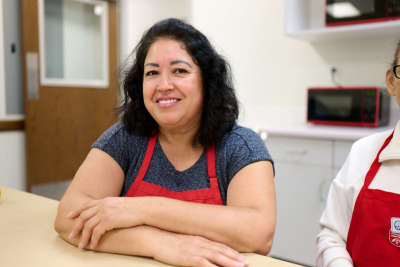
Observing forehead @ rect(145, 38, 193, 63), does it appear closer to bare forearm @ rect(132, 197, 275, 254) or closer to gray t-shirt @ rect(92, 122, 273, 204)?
gray t-shirt @ rect(92, 122, 273, 204)

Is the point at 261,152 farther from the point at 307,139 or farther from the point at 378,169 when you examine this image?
the point at 307,139

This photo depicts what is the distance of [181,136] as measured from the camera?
3.99ft

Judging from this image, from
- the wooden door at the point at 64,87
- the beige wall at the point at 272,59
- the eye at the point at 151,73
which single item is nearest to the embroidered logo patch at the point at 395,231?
the eye at the point at 151,73

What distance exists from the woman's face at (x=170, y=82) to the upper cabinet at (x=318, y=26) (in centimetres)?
147

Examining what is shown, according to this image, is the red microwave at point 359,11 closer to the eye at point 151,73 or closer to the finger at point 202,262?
the eye at point 151,73

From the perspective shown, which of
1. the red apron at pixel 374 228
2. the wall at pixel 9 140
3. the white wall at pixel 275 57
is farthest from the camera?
the wall at pixel 9 140

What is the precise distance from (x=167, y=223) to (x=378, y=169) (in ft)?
1.73

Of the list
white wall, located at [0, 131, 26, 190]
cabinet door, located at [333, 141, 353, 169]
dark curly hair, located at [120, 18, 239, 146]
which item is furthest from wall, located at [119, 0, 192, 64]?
dark curly hair, located at [120, 18, 239, 146]

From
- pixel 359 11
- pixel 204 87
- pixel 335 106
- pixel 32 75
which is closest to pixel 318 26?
pixel 359 11

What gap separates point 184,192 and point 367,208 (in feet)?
1.63

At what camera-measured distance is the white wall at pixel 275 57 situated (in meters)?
2.55

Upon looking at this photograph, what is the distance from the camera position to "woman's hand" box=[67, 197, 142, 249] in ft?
2.73

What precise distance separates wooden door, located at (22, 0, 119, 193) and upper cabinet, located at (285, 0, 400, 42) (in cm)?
190

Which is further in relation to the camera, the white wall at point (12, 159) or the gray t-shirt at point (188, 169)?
the white wall at point (12, 159)
